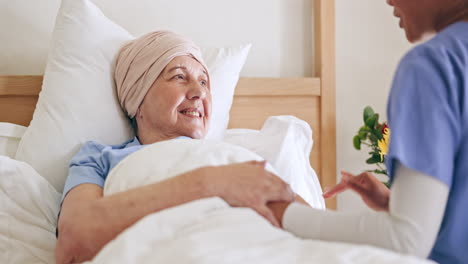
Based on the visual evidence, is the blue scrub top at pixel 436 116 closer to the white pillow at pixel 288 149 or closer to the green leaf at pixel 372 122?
the white pillow at pixel 288 149

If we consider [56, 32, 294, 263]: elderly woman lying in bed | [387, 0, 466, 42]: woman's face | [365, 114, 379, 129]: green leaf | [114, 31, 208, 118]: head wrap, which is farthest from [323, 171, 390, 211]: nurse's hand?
[365, 114, 379, 129]: green leaf

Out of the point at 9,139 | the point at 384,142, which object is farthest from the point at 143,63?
the point at 384,142

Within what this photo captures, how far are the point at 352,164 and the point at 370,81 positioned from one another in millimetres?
358

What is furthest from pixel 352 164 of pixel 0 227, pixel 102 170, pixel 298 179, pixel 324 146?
pixel 0 227

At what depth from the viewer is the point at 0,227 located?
106 centimetres

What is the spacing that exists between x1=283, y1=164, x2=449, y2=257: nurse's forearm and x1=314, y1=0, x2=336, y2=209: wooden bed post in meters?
1.12

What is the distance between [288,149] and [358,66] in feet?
2.46

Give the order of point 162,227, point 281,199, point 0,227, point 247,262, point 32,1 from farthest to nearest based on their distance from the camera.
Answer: point 32,1 < point 0,227 < point 281,199 < point 162,227 < point 247,262

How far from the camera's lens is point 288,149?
1445 millimetres

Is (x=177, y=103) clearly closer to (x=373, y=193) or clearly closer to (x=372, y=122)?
(x=373, y=193)

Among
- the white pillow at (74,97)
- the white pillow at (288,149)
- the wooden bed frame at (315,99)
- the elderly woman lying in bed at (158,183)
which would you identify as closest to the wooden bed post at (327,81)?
the wooden bed frame at (315,99)

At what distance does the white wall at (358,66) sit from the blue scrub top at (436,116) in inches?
50.1

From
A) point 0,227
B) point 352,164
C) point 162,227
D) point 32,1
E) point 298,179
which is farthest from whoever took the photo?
point 352,164

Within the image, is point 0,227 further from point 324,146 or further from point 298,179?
point 324,146
